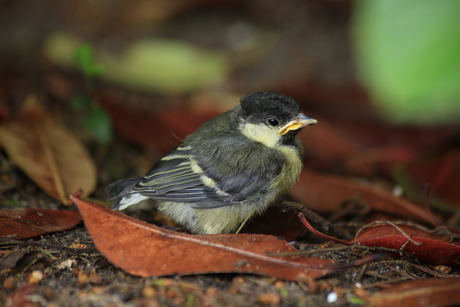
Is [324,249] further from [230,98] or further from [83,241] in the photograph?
[230,98]

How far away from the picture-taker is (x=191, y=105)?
4426 millimetres

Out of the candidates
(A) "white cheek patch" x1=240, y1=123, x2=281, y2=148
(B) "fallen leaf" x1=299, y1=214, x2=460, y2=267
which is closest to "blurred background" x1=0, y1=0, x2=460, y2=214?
(A) "white cheek patch" x1=240, y1=123, x2=281, y2=148

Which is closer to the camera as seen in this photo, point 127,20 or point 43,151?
point 43,151

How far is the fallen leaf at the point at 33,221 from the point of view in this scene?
2.40 metres

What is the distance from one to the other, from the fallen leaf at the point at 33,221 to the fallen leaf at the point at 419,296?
1.49 metres

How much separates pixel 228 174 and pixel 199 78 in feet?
7.51

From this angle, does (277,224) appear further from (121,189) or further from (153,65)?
(153,65)

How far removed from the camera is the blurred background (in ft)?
12.0

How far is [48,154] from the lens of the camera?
307cm

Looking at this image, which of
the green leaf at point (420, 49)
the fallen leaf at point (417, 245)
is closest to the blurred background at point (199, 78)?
the fallen leaf at point (417, 245)

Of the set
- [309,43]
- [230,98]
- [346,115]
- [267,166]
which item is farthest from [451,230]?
[309,43]

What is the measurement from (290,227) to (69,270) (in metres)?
1.10

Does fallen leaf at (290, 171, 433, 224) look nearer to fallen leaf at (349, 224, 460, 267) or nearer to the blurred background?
the blurred background

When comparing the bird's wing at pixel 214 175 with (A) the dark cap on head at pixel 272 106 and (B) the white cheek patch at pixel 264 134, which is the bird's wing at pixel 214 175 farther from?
(A) the dark cap on head at pixel 272 106
